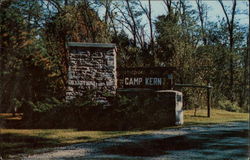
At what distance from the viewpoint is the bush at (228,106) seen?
13.3 m

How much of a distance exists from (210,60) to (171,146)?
7889 millimetres

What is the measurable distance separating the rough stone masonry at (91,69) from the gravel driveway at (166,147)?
9.52 feet

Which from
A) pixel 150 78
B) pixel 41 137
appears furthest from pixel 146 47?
pixel 41 137

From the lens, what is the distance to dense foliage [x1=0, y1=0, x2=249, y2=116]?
893cm

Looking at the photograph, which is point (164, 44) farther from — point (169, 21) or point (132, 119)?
point (132, 119)

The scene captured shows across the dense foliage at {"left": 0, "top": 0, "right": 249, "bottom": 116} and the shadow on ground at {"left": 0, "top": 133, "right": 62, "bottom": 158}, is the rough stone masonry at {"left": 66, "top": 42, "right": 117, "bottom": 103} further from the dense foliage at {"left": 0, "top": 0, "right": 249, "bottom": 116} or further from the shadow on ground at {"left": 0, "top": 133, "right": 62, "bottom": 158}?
the shadow on ground at {"left": 0, "top": 133, "right": 62, "bottom": 158}

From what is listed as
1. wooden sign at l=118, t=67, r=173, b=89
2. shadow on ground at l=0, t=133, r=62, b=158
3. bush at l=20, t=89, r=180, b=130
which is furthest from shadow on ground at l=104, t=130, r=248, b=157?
wooden sign at l=118, t=67, r=173, b=89

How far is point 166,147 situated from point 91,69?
4.75 m

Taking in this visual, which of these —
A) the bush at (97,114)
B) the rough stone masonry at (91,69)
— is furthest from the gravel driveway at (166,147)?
the rough stone masonry at (91,69)

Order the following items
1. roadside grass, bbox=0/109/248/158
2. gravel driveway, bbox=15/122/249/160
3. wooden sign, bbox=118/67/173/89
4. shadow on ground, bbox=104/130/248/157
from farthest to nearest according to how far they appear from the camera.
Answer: wooden sign, bbox=118/67/173/89
roadside grass, bbox=0/109/248/158
shadow on ground, bbox=104/130/248/157
gravel driveway, bbox=15/122/249/160

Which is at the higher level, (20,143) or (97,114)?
(97,114)

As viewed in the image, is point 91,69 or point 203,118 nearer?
point 91,69

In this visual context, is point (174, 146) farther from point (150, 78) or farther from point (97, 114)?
point (150, 78)

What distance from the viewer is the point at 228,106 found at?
1342 cm
